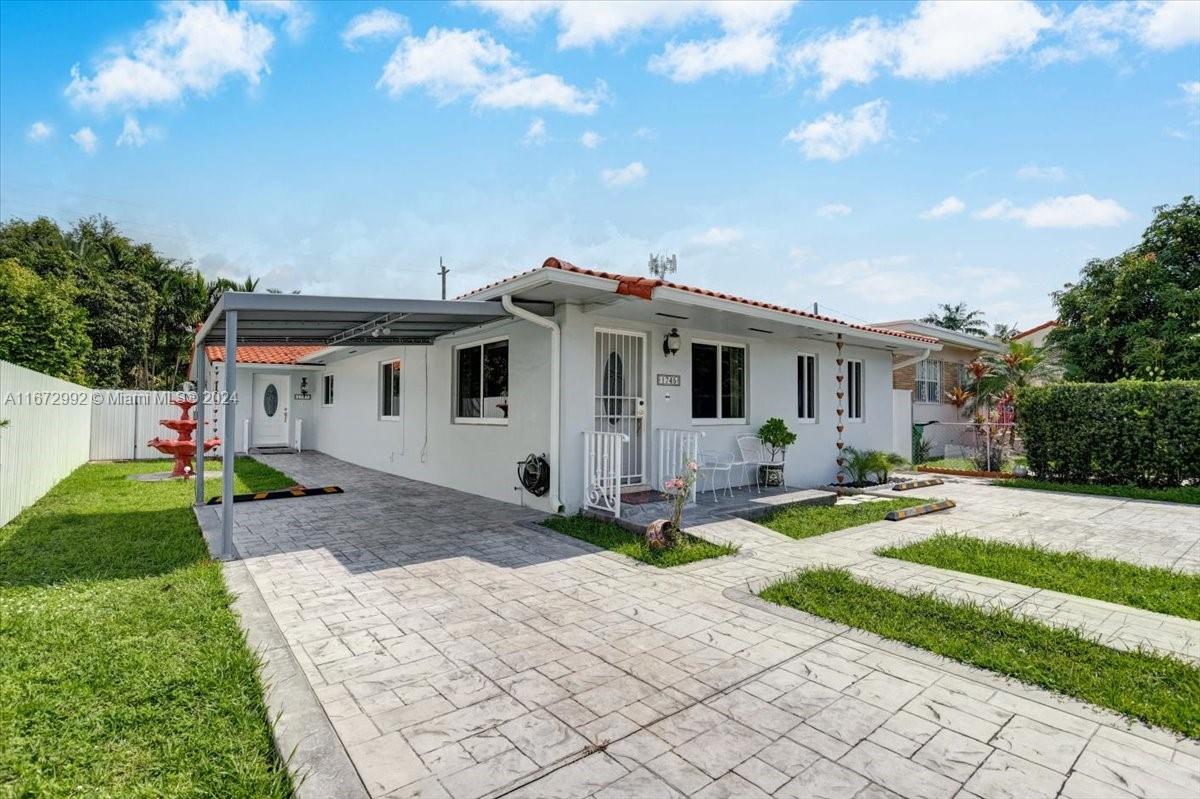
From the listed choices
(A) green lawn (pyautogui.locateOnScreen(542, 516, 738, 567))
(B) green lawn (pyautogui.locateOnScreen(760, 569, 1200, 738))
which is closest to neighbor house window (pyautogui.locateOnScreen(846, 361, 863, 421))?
(A) green lawn (pyautogui.locateOnScreen(542, 516, 738, 567))

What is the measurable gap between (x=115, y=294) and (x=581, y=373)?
26.5 m

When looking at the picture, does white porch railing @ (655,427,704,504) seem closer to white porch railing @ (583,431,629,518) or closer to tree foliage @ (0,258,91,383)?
white porch railing @ (583,431,629,518)

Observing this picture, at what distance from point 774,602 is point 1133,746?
214cm

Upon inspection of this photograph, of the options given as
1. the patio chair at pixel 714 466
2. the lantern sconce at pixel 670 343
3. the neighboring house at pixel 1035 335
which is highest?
the neighboring house at pixel 1035 335

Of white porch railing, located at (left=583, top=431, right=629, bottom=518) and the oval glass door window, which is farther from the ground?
the oval glass door window

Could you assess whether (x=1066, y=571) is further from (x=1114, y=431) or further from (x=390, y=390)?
(x=390, y=390)

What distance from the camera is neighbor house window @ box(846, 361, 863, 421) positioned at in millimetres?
11898

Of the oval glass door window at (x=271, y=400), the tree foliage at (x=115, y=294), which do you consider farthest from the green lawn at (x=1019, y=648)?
the tree foliage at (x=115, y=294)

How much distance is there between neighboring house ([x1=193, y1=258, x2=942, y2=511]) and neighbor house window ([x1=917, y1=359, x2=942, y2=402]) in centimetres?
583

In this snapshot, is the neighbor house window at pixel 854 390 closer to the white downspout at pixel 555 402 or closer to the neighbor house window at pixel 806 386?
the neighbor house window at pixel 806 386

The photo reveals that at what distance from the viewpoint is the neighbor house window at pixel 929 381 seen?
709 inches

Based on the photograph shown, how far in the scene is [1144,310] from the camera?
14.8 meters

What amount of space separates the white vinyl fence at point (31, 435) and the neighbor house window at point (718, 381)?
327 inches

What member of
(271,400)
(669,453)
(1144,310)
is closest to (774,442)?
(669,453)
